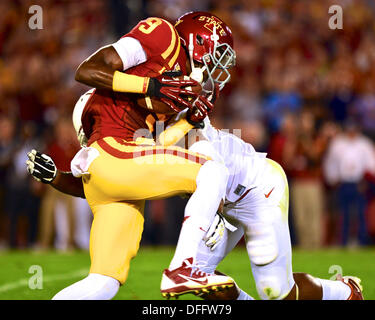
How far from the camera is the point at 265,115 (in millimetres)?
8906

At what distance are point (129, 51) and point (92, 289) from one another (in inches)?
41.6

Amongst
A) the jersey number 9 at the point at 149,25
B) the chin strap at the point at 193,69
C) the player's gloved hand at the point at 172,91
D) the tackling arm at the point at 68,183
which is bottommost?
the tackling arm at the point at 68,183

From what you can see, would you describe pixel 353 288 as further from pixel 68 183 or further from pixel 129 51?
pixel 129 51

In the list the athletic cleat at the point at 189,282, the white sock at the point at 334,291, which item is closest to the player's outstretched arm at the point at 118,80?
the athletic cleat at the point at 189,282

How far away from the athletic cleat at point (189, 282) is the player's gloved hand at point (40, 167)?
2.87 feet

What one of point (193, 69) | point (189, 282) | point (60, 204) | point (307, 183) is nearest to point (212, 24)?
point (193, 69)

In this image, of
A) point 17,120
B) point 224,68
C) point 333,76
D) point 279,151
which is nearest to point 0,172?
point 17,120

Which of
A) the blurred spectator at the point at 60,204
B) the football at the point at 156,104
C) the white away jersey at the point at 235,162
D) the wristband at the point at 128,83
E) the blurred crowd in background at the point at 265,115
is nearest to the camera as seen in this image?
the wristband at the point at 128,83

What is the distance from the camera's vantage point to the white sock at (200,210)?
2969 mm

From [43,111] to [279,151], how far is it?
10.6 ft

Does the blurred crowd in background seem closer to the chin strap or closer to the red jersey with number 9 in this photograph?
the chin strap

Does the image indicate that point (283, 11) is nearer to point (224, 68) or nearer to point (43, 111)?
point (43, 111)

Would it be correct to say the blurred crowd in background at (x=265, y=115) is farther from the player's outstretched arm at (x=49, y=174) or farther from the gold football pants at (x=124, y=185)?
the gold football pants at (x=124, y=185)

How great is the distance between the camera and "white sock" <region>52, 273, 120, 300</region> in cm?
302
